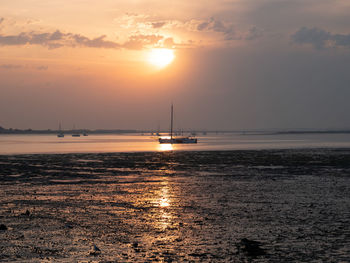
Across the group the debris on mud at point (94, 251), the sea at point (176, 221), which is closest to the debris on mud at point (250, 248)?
the sea at point (176, 221)

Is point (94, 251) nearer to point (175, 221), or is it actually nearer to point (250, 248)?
point (250, 248)

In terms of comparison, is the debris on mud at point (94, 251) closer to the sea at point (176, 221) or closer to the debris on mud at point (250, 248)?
the sea at point (176, 221)

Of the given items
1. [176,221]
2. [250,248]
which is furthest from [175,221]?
[250,248]

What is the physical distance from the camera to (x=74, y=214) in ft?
72.5

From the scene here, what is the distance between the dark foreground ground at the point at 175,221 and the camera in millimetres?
15000

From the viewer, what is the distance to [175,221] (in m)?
20.1

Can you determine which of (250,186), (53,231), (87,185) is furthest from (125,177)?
(53,231)

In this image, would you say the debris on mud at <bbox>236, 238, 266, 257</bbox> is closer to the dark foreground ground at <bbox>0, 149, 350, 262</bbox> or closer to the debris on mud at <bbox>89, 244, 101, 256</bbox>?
the dark foreground ground at <bbox>0, 149, 350, 262</bbox>

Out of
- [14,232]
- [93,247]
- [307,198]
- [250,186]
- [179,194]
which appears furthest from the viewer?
[250,186]

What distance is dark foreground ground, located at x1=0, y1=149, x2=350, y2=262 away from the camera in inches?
591

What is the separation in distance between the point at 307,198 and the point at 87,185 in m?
16.1

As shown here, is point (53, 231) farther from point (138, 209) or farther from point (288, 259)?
point (288, 259)

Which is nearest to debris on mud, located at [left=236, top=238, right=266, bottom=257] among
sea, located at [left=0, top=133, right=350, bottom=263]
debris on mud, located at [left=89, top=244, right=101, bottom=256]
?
sea, located at [left=0, top=133, right=350, bottom=263]

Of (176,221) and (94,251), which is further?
(176,221)
